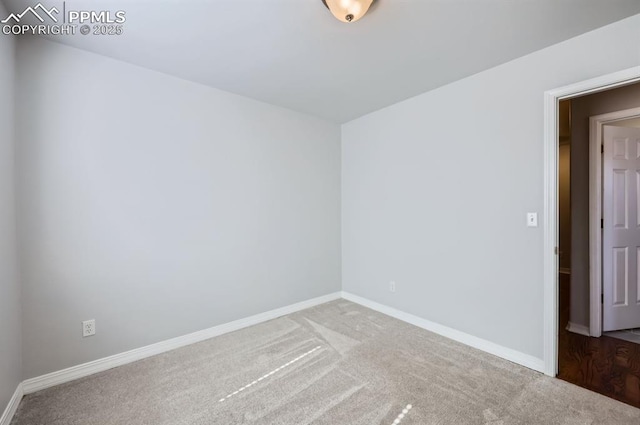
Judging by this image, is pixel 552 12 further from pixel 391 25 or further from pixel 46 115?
pixel 46 115

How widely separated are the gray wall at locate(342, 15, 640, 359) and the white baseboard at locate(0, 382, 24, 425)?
314 centimetres

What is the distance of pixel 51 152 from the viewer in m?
1.99

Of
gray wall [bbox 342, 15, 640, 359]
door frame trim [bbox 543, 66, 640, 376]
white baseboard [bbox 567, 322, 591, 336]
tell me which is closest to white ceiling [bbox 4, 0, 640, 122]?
gray wall [bbox 342, 15, 640, 359]

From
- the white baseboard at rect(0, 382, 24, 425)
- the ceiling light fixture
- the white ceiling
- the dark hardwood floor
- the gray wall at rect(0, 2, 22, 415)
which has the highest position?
the white ceiling

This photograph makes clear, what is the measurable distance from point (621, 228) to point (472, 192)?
175 centimetres

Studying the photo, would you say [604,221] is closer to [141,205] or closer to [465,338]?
[465,338]

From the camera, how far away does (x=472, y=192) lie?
2.55m

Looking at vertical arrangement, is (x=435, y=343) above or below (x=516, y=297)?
below

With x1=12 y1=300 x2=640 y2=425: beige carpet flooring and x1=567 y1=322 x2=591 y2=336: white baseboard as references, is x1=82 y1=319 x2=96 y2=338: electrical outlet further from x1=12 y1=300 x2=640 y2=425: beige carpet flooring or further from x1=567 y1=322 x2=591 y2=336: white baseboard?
x1=567 y1=322 x2=591 y2=336: white baseboard

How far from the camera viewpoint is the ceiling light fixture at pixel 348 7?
1520mm

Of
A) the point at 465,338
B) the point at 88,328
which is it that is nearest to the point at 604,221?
the point at 465,338

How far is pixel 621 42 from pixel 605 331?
107 inches

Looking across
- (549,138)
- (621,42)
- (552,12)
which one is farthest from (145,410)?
(621,42)
